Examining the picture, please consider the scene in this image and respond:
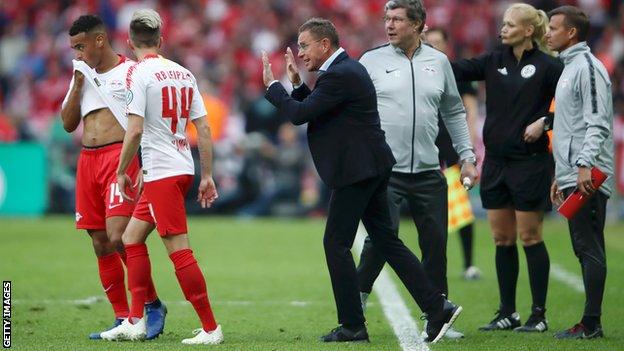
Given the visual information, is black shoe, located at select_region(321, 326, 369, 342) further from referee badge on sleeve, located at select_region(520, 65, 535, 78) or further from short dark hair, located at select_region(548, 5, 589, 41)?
short dark hair, located at select_region(548, 5, 589, 41)

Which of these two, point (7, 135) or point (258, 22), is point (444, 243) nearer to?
point (7, 135)

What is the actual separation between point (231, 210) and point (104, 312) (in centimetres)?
1176

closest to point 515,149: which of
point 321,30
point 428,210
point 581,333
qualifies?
point 428,210

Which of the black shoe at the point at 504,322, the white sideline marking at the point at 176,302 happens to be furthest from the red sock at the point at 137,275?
the black shoe at the point at 504,322

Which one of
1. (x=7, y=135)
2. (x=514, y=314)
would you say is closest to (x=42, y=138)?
(x=7, y=135)

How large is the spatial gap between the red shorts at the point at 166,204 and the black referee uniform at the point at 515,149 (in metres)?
2.50

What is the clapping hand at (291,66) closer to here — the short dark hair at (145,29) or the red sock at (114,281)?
the short dark hair at (145,29)

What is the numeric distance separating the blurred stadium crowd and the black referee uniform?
11889 millimetres

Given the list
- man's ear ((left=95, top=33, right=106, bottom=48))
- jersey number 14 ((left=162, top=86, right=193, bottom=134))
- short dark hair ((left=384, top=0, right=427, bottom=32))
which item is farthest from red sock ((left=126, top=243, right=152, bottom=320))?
short dark hair ((left=384, top=0, right=427, bottom=32))

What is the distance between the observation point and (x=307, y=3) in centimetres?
2659

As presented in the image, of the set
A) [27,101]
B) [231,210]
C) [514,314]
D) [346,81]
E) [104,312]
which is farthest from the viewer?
[27,101]

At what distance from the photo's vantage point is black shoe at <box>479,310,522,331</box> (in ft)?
29.9

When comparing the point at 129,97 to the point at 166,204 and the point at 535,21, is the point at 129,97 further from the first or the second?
the point at 535,21

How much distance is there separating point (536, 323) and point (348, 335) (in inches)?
66.8
